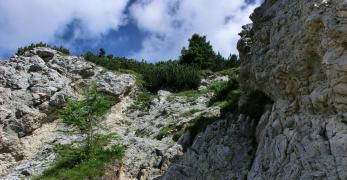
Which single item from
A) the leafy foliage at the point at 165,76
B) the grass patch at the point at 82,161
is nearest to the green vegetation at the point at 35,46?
the leafy foliage at the point at 165,76

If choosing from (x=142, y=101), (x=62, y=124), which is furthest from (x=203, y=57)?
(x=62, y=124)

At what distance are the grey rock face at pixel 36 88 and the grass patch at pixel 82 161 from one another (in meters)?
3.31

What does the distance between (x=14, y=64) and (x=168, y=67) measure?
12.7 metres

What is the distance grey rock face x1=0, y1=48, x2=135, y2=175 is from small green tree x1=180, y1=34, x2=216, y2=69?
9.61m

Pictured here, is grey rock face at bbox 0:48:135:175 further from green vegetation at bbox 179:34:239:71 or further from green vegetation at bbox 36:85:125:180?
green vegetation at bbox 179:34:239:71

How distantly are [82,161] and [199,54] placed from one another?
24036 millimetres

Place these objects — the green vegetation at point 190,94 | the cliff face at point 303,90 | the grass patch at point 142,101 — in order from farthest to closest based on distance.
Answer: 1. the green vegetation at point 190,94
2. the grass patch at point 142,101
3. the cliff face at point 303,90

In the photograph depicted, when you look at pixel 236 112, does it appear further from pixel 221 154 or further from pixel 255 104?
pixel 221 154

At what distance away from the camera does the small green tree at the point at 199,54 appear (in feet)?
162

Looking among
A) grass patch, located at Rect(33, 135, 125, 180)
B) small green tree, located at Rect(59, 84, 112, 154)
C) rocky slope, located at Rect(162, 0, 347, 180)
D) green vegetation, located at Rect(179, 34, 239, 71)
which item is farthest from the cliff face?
green vegetation, located at Rect(179, 34, 239, 71)

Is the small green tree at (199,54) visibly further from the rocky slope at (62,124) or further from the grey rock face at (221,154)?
the grey rock face at (221,154)

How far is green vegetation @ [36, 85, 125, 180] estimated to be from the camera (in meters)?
27.6

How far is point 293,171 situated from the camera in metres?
15.5

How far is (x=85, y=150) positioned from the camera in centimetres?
2955
